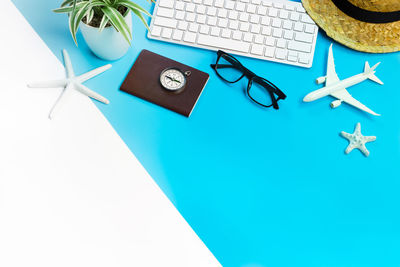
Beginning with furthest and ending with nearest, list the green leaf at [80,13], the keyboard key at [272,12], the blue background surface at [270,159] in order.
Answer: the keyboard key at [272,12] < the blue background surface at [270,159] < the green leaf at [80,13]

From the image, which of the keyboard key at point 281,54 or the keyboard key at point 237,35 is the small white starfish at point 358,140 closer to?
the keyboard key at point 281,54

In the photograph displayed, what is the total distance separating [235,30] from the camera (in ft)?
3.04

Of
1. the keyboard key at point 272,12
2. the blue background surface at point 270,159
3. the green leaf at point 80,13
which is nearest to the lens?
the green leaf at point 80,13

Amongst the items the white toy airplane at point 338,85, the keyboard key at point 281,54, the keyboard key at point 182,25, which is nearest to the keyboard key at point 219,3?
the keyboard key at point 182,25

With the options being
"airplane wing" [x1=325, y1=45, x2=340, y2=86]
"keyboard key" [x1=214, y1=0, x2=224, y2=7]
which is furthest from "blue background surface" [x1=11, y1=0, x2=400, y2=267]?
"keyboard key" [x1=214, y1=0, x2=224, y2=7]

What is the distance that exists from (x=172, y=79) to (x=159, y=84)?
37 mm

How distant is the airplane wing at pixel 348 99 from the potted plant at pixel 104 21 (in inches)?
21.0

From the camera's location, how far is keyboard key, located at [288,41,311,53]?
3.02 feet

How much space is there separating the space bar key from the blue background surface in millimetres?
28

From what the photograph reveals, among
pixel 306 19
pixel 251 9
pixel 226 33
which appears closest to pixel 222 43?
pixel 226 33

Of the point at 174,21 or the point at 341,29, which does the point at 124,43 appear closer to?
the point at 174,21

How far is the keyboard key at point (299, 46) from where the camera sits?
919 millimetres

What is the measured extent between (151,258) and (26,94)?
0.53 meters

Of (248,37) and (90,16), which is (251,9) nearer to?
(248,37)
